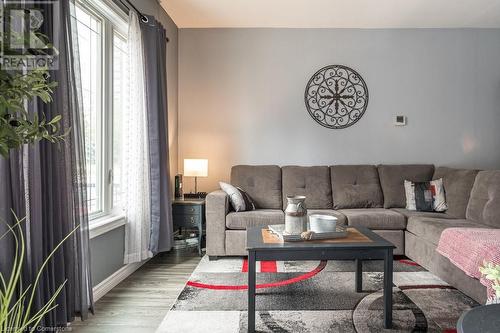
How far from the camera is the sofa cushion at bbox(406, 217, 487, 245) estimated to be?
3008mm

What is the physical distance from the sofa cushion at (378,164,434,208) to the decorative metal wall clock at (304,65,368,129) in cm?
76

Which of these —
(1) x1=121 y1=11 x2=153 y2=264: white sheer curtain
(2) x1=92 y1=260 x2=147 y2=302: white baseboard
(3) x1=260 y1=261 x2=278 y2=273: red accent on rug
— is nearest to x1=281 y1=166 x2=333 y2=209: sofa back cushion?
(3) x1=260 y1=261 x2=278 y2=273: red accent on rug

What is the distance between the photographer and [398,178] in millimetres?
4152

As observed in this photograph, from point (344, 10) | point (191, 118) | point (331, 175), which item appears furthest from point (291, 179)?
point (344, 10)

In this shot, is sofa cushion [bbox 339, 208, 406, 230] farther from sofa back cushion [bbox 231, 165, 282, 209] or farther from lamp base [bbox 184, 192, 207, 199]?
lamp base [bbox 184, 192, 207, 199]

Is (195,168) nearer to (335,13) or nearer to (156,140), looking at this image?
(156,140)

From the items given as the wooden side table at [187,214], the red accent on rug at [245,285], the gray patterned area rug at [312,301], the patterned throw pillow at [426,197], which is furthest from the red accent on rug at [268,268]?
the patterned throw pillow at [426,197]

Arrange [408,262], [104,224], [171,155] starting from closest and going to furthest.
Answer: [104,224], [408,262], [171,155]

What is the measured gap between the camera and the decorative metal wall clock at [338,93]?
4457mm

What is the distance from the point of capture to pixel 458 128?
4.50 metres

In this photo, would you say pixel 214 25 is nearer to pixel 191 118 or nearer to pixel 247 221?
pixel 191 118

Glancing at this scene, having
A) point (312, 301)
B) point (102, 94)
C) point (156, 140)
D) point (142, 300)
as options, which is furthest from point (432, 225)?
point (102, 94)

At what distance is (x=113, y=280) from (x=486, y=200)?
10.8ft

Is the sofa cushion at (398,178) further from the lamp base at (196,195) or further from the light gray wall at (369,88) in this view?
the lamp base at (196,195)
